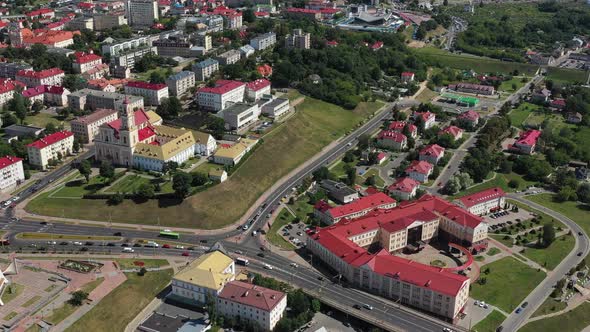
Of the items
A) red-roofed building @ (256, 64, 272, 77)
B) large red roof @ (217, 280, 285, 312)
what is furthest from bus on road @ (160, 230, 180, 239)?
red-roofed building @ (256, 64, 272, 77)

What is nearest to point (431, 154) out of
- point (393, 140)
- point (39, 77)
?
point (393, 140)

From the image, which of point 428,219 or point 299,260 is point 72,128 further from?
point 428,219

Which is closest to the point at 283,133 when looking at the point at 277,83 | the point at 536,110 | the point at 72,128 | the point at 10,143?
the point at 277,83

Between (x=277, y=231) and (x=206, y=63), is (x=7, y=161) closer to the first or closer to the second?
(x=277, y=231)

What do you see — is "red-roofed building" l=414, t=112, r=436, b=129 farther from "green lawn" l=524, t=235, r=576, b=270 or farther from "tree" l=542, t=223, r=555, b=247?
"tree" l=542, t=223, r=555, b=247

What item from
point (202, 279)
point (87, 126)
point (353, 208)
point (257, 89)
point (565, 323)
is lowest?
point (565, 323)

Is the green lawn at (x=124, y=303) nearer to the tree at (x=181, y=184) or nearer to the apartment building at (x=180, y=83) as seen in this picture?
the tree at (x=181, y=184)
